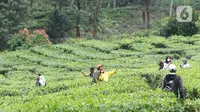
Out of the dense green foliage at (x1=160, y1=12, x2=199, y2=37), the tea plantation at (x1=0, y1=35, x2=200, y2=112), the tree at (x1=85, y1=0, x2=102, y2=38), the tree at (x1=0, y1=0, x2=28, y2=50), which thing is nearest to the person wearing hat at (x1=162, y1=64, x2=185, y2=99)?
the tea plantation at (x1=0, y1=35, x2=200, y2=112)

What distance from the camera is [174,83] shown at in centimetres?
1083

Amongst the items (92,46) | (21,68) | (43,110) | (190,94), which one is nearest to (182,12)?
(92,46)

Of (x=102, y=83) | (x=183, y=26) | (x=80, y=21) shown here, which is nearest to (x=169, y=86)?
(x=102, y=83)

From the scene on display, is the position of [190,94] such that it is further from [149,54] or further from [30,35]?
[30,35]

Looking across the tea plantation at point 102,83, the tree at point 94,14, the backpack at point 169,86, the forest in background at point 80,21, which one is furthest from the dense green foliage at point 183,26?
the backpack at point 169,86

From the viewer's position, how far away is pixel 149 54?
2577 cm

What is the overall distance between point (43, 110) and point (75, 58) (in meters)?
15.7

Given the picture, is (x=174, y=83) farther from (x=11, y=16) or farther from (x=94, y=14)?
(x=11, y=16)

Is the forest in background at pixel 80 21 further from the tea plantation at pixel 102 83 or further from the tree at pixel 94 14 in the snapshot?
the tea plantation at pixel 102 83

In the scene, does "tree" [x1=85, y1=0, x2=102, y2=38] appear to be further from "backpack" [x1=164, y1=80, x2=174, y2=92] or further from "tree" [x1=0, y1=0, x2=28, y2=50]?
"backpack" [x1=164, y1=80, x2=174, y2=92]

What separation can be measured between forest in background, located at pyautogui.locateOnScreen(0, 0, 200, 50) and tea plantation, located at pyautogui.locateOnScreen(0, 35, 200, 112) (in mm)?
3830

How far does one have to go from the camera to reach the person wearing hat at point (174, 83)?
1068 cm

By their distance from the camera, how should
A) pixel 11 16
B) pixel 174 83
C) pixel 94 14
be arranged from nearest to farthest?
pixel 174 83 → pixel 94 14 → pixel 11 16

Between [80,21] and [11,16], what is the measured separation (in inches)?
325
